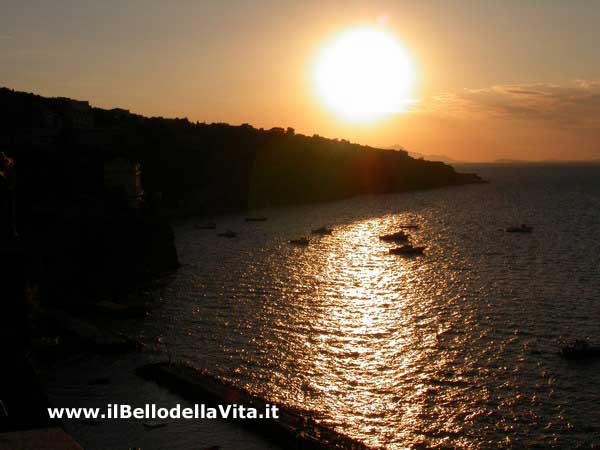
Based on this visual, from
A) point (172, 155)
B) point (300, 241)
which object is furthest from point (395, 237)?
point (172, 155)

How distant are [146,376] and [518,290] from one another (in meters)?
34.0

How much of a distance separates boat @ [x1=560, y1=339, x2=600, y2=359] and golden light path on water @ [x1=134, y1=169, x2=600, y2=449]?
0.87 m

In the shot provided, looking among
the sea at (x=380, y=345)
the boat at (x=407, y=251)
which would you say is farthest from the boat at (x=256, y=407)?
the boat at (x=407, y=251)

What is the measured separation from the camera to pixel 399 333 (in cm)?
3962

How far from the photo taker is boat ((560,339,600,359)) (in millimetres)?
32906

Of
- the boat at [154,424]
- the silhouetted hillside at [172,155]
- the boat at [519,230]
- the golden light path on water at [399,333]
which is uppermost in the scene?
the silhouetted hillside at [172,155]

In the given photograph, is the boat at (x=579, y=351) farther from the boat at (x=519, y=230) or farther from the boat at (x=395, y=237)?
the boat at (x=519, y=230)

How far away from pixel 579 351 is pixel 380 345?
1082 centimetres

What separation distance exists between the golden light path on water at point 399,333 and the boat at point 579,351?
2.86 feet

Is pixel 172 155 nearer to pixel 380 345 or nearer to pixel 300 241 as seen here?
pixel 300 241

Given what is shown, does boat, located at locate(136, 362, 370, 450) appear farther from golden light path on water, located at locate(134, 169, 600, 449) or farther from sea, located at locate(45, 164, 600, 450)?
golden light path on water, located at locate(134, 169, 600, 449)

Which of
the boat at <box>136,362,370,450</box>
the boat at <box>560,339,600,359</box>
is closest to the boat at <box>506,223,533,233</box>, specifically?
the boat at <box>560,339,600,359</box>

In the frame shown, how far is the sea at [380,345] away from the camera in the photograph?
25.0 metres

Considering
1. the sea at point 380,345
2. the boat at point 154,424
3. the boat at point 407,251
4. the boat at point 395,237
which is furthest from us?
the boat at point 395,237
